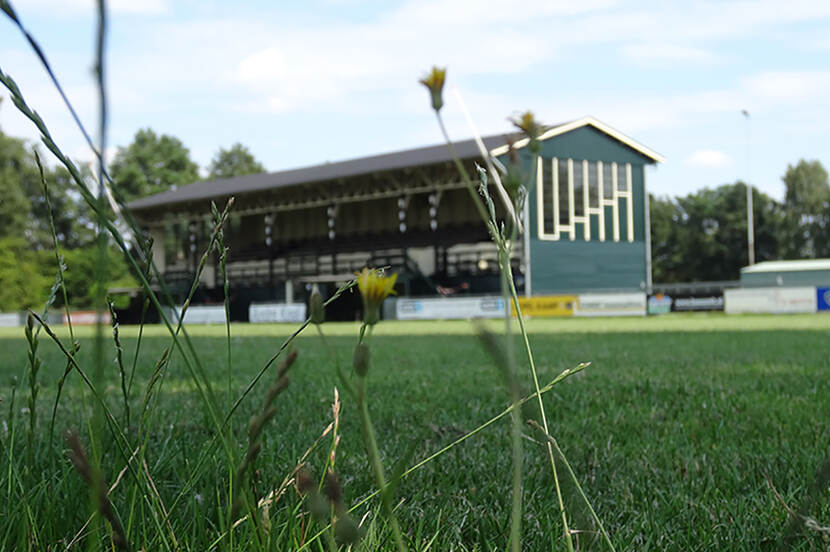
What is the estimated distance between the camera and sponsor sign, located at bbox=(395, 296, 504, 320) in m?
25.0

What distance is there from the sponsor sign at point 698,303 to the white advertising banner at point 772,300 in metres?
0.31

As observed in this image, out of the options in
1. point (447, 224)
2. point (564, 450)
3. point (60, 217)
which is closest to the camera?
point (564, 450)

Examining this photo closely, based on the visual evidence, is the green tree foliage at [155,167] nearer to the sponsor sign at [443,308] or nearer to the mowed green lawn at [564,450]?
the sponsor sign at [443,308]

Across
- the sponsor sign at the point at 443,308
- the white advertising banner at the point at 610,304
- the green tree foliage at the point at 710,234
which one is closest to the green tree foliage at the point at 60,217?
the sponsor sign at the point at 443,308

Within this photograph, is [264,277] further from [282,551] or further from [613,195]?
Result: [282,551]

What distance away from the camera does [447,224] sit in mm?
33438

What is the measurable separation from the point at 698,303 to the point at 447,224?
11754 millimetres

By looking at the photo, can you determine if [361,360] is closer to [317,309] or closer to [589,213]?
[317,309]

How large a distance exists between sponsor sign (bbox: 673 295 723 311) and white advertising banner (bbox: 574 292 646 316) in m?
1.42

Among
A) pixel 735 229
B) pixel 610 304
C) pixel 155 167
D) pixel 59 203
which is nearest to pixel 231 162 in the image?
pixel 155 167

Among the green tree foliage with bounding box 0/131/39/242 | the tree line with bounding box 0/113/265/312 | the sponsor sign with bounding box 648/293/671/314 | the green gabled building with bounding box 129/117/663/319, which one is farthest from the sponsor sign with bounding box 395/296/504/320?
the green tree foliage with bounding box 0/131/39/242

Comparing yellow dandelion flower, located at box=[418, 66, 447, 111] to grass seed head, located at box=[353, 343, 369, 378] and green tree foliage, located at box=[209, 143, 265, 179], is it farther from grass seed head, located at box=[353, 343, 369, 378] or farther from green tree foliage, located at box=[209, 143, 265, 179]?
green tree foliage, located at box=[209, 143, 265, 179]

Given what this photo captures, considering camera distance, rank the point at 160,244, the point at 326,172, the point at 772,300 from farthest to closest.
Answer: the point at 160,244, the point at 326,172, the point at 772,300

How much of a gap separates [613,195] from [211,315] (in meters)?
16.7
